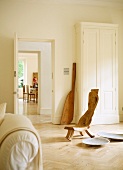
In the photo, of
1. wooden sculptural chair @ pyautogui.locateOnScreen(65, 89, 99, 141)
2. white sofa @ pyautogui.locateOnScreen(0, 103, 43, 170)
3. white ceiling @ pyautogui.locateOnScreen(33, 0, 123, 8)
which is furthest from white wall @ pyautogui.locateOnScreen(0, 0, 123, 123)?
white sofa @ pyautogui.locateOnScreen(0, 103, 43, 170)

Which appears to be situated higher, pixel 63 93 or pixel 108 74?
pixel 108 74

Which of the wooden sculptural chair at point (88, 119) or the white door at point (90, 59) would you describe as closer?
the wooden sculptural chair at point (88, 119)

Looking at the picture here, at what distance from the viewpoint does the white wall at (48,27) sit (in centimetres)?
617

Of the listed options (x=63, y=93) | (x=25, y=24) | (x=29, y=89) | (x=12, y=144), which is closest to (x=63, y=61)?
(x=63, y=93)

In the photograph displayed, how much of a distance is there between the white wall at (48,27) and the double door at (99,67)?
33 centimetres

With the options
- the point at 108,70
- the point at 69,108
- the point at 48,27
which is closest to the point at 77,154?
the point at 69,108

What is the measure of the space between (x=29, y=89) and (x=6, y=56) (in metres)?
9.06

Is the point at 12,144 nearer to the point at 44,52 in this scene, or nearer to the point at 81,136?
the point at 81,136

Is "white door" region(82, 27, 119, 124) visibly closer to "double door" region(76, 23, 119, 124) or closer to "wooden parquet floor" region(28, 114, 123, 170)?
"double door" region(76, 23, 119, 124)

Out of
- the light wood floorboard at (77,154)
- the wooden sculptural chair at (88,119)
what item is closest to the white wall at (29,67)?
the light wood floorboard at (77,154)

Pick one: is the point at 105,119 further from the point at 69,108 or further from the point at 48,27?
the point at 48,27

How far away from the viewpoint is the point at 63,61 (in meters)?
6.51

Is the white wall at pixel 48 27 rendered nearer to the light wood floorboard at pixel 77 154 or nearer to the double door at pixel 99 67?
the double door at pixel 99 67

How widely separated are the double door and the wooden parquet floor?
1.54 metres
